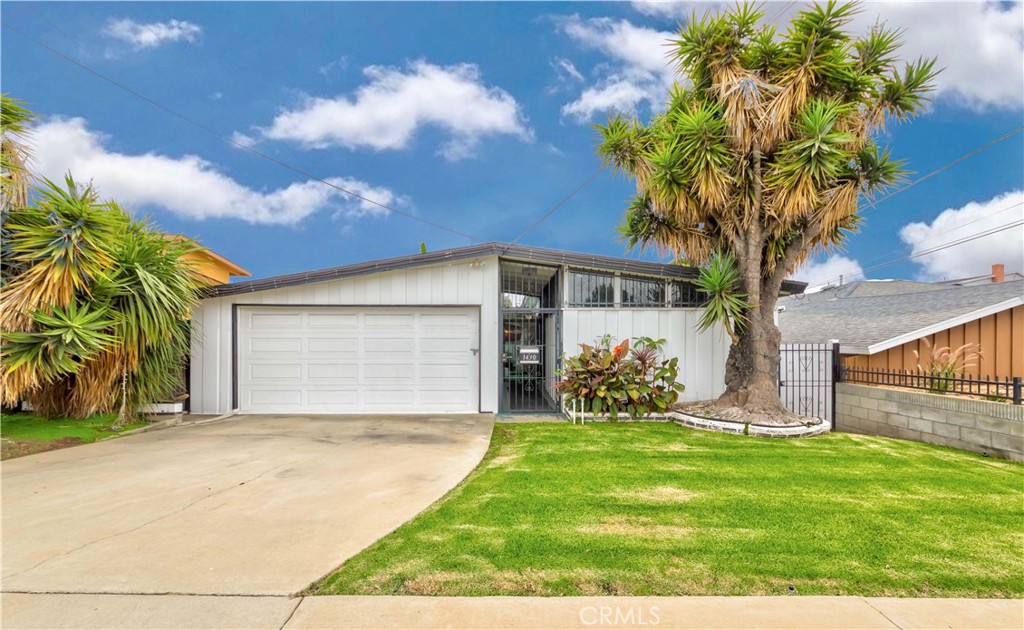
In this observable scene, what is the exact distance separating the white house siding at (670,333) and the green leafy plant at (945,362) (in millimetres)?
3064

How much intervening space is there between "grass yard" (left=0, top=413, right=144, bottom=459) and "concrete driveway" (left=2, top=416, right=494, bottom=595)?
0.42 meters

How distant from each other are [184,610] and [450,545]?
1.43m

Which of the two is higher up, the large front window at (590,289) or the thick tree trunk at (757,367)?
the large front window at (590,289)

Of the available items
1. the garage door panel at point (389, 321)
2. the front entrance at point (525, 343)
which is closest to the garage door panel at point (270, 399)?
the garage door panel at point (389, 321)

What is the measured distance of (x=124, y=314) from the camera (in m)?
6.81

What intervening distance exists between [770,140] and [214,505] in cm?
866

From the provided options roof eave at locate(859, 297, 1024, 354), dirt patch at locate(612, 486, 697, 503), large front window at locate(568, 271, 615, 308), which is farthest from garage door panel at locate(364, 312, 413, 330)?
roof eave at locate(859, 297, 1024, 354)

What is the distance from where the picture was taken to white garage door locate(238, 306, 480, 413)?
8.88 meters

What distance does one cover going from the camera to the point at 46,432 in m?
6.38

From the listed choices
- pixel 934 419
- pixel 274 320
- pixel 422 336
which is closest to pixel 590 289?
pixel 422 336

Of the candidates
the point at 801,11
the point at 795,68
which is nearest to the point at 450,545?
the point at 795,68

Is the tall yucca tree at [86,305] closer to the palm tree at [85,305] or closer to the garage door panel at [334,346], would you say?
the palm tree at [85,305]

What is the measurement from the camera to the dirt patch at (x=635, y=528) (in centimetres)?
317

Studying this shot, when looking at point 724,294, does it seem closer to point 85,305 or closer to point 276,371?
point 276,371
